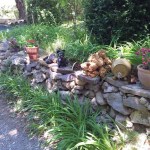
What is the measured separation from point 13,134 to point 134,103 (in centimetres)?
187

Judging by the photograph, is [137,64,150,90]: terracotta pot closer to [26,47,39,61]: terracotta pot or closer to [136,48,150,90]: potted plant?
[136,48,150,90]: potted plant

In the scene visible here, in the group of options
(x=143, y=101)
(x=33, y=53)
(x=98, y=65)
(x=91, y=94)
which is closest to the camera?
(x=143, y=101)

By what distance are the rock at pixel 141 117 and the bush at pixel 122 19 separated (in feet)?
4.68

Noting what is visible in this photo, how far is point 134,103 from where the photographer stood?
347cm

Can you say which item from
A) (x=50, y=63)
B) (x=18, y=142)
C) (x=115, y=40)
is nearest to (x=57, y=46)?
(x=50, y=63)

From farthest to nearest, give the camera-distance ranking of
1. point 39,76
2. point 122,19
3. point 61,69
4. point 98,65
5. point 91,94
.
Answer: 1. point 39,76
2. point 61,69
3. point 122,19
4. point 91,94
5. point 98,65

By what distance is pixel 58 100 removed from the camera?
4.43 meters

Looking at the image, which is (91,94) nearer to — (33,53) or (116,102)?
(116,102)

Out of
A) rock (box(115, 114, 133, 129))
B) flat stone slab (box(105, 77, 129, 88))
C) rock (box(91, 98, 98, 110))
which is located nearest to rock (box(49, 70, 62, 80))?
rock (box(91, 98, 98, 110))

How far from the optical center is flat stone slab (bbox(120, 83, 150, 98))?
132 inches

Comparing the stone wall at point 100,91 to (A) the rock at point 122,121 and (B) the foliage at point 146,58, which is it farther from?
(B) the foliage at point 146,58

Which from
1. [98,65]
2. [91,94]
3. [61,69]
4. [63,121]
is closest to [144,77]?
[98,65]

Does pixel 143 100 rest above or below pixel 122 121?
above

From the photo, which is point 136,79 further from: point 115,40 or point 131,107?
point 115,40
